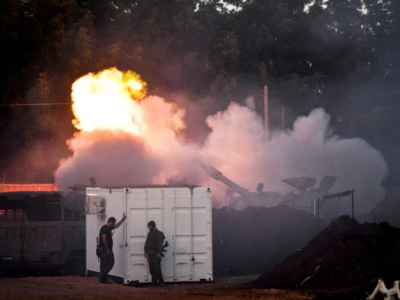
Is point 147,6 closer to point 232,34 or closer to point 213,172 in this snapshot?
point 232,34

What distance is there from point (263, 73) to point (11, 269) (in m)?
28.4

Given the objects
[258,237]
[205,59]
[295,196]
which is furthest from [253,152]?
[258,237]

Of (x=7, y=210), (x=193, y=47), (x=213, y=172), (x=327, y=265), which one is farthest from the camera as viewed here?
(x=193, y=47)

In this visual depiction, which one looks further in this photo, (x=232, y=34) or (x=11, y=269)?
(x=232, y=34)

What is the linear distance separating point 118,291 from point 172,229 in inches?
97.5

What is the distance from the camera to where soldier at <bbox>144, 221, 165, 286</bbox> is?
48.1 feet

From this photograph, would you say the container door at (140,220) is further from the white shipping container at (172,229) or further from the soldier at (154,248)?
the soldier at (154,248)

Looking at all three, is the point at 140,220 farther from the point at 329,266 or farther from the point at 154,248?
the point at 329,266

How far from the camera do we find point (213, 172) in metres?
31.2

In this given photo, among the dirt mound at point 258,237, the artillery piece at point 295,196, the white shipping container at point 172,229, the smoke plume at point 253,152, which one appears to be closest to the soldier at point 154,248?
the white shipping container at point 172,229

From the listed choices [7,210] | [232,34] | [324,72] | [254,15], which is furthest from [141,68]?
[7,210]

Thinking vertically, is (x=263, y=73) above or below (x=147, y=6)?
below

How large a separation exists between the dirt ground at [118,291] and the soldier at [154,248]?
51 centimetres

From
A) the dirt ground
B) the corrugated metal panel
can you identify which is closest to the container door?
the dirt ground
